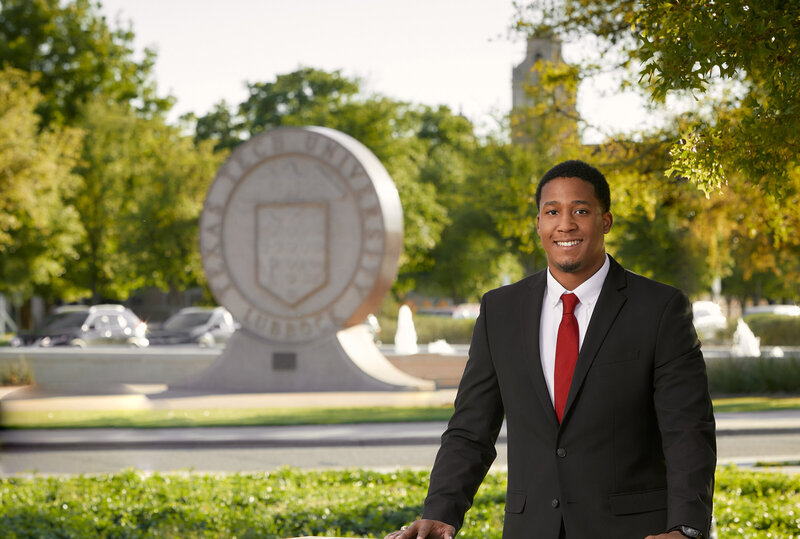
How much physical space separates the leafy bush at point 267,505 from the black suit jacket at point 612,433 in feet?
12.4

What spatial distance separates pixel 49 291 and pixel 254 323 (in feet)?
87.2

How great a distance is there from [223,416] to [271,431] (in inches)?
80.4

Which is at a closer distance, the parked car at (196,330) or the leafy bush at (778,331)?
the parked car at (196,330)

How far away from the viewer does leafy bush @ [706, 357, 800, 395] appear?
67.7ft

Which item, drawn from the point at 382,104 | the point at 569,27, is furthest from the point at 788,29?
the point at 382,104

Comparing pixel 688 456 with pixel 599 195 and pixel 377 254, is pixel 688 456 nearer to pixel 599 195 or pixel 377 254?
pixel 599 195

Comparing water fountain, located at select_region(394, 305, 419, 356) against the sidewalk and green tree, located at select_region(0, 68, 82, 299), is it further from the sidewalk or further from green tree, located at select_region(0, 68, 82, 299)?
green tree, located at select_region(0, 68, 82, 299)

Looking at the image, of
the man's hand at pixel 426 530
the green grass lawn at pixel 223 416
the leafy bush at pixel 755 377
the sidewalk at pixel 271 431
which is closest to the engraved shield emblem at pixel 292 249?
the sidewalk at pixel 271 431

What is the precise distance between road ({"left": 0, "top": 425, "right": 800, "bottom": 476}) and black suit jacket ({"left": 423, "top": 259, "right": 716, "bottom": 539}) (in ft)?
26.0

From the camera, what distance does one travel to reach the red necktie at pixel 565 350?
119 inches

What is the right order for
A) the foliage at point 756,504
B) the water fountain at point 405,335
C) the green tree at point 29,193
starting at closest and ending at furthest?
the foliage at point 756,504, the water fountain at point 405,335, the green tree at point 29,193

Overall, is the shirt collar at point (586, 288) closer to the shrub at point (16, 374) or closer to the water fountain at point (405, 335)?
the shrub at point (16, 374)

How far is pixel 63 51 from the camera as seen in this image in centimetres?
4353

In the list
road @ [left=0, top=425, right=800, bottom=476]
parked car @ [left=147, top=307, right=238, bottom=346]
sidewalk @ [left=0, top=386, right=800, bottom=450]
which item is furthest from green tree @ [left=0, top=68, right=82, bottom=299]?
road @ [left=0, top=425, right=800, bottom=476]
